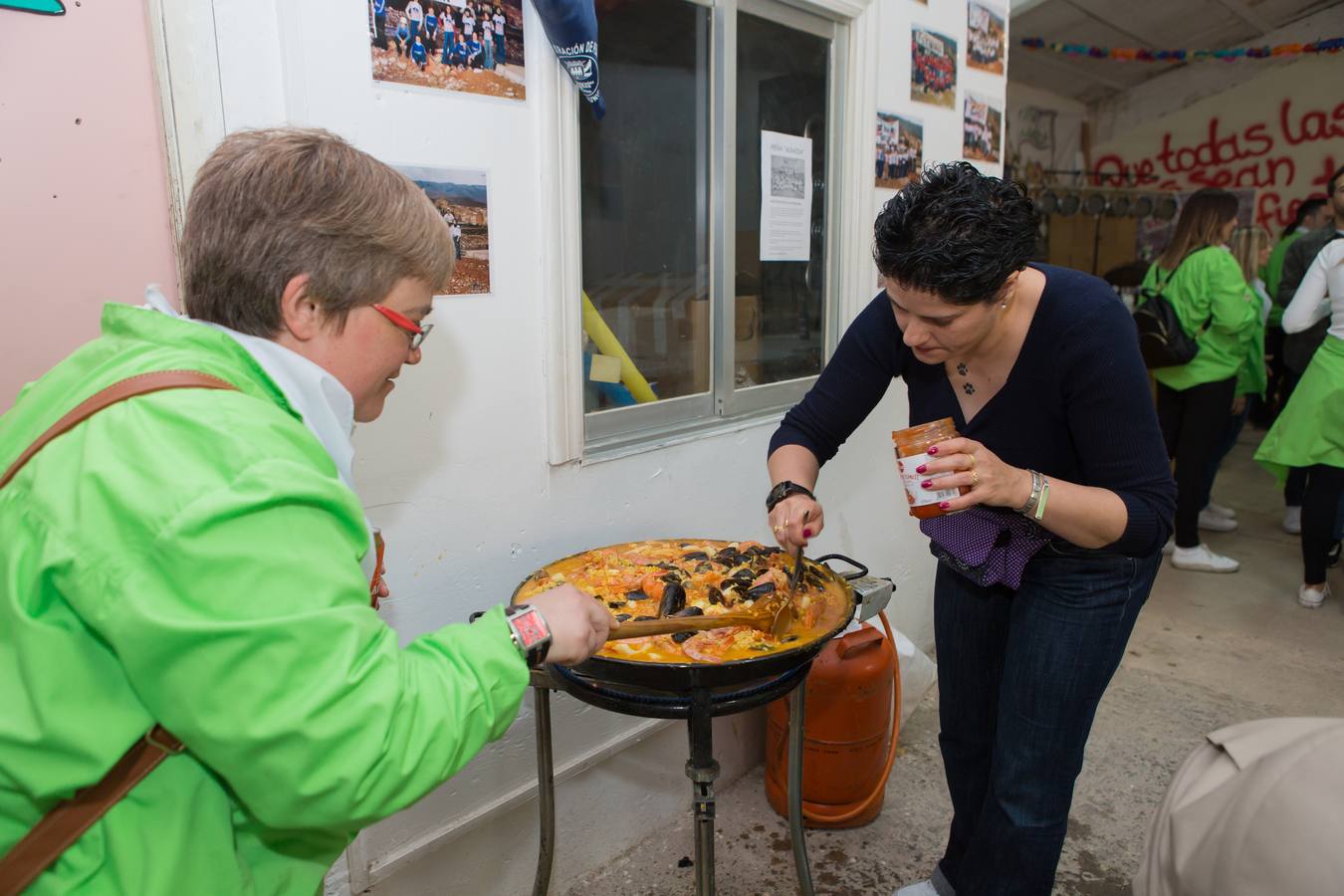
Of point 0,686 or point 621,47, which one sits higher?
point 621,47

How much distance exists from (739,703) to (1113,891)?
1669 mm

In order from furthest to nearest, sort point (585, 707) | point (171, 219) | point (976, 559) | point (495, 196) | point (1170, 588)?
point (1170, 588), point (585, 707), point (495, 196), point (976, 559), point (171, 219)

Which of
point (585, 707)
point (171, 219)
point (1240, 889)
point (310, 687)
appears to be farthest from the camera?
point (585, 707)

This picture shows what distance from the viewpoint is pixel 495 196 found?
211 cm

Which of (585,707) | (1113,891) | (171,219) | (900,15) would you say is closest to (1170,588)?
(1113,891)

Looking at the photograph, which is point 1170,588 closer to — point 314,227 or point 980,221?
point 980,221

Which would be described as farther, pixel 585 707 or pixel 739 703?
pixel 585 707

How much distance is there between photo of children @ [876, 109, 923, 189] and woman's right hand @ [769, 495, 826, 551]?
6.00 feet

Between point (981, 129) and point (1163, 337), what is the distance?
1.86m

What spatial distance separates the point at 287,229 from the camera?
42.3 inches

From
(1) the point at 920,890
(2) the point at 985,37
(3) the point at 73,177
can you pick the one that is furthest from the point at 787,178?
(1) the point at 920,890

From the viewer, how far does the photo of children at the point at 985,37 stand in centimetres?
371

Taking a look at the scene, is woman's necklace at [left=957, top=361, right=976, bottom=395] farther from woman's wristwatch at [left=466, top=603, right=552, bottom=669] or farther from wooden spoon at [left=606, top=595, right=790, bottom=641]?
woman's wristwatch at [left=466, top=603, right=552, bottom=669]

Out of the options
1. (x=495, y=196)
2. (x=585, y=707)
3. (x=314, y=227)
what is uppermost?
(x=495, y=196)
